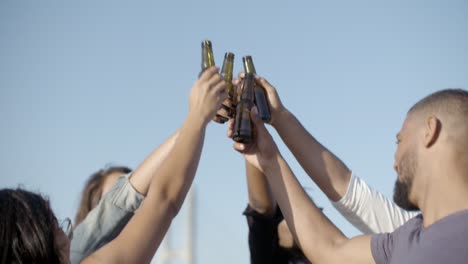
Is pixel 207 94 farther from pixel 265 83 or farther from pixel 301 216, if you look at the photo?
pixel 301 216

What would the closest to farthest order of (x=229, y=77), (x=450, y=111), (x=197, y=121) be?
1. (x=450, y=111)
2. (x=197, y=121)
3. (x=229, y=77)

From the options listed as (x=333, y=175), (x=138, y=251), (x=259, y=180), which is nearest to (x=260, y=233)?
(x=259, y=180)

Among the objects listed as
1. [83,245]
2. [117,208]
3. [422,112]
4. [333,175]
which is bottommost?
[83,245]

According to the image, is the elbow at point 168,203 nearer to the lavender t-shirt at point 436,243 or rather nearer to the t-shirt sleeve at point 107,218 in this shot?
the t-shirt sleeve at point 107,218

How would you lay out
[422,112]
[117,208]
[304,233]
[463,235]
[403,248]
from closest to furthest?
[463,235], [403,248], [422,112], [304,233], [117,208]

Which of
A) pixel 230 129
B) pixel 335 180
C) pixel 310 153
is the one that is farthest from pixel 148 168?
pixel 335 180

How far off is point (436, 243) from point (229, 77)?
1.39m

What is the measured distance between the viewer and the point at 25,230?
88.3 inches

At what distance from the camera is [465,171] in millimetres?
2668

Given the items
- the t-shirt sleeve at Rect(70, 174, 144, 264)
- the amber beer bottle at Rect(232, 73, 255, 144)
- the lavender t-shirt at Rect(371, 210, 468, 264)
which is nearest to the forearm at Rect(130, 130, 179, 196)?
the t-shirt sleeve at Rect(70, 174, 144, 264)

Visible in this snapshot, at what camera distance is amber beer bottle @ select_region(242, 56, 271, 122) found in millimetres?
3359

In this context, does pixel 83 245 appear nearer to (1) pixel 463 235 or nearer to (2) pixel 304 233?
(2) pixel 304 233

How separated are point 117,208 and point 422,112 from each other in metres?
1.60

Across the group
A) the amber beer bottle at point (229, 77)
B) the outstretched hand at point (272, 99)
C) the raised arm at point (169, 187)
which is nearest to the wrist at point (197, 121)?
the raised arm at point (169, 187)
